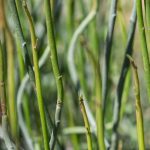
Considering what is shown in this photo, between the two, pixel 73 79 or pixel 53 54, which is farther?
pixel 73 79

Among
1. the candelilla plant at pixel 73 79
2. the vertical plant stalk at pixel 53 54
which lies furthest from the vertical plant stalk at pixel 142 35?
the vertical plant stalk at pixel 53 54

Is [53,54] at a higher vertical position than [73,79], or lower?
higher

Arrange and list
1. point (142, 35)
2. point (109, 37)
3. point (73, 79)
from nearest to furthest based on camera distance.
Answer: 1. point (142, 35)
2. point (109, 37)
3. point (73, 79)

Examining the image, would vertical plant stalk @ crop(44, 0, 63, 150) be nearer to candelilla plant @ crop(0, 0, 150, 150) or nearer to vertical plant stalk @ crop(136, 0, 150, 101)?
candelilla plant @ crop(0, 0, 150, 150)

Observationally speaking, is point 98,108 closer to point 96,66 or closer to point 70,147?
point 96,66

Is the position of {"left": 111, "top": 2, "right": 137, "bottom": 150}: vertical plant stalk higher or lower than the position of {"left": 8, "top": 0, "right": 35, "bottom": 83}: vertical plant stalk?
lower

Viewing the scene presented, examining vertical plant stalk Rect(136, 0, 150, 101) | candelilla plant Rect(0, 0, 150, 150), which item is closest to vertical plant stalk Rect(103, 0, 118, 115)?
candelilla plant Rect(0, 0, 150, 150)

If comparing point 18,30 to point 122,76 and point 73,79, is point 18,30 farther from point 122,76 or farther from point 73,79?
point 73,79

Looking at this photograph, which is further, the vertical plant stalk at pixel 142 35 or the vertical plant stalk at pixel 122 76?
the vertical plant stalk at pixel 122 76

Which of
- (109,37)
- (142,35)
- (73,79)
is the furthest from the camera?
(73,79)

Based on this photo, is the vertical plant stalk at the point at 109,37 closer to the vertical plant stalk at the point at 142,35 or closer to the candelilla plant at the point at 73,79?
the candelilla plant at the point at 73,79

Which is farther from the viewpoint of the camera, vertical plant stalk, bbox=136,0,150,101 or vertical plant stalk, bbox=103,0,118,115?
vertical plant stalk, bbox=103,0,118,115

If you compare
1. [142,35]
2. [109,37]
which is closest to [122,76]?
[109,37]

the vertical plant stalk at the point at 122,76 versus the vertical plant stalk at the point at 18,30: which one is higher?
the vertical plant stalk at the point at 18,30
